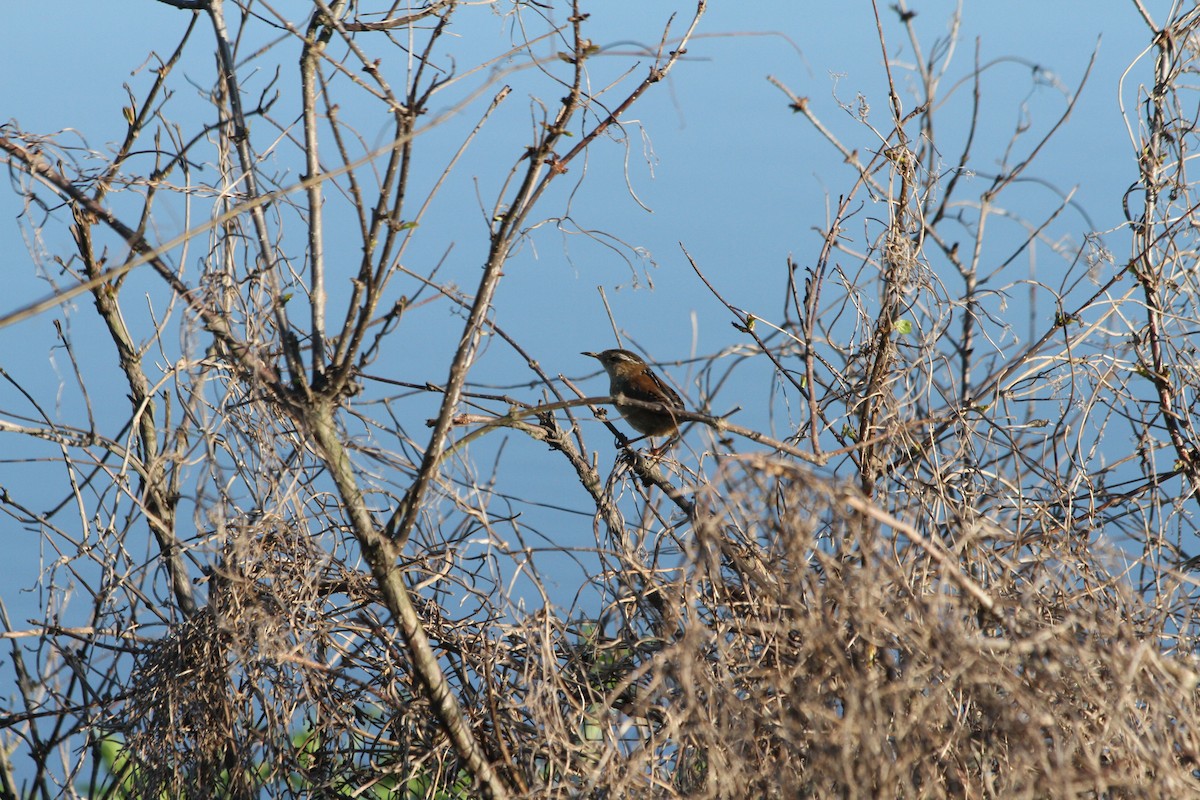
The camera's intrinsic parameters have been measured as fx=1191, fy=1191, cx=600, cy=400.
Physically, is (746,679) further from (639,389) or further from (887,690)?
(639,389)

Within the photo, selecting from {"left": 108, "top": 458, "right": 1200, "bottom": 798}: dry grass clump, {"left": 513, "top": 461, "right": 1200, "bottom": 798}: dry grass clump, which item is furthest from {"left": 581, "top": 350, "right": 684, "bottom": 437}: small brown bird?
{"left": 513, "top": 461, "right": 1200, "bottom": 798}: dry grass clump

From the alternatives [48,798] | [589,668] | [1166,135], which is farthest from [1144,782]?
[48,798]

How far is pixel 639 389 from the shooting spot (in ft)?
11.5

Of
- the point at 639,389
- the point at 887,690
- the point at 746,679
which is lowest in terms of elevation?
the point at 887,690

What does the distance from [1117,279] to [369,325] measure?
184 centimetres

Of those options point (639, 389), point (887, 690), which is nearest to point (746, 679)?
point (887, 690)

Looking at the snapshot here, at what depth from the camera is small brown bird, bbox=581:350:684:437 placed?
3.21 meters

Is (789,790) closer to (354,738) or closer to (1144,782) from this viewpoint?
(1144,782)

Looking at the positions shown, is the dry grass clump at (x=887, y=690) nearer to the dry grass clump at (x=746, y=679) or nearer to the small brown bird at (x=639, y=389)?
the dry grass clump at (x=746, y=679)

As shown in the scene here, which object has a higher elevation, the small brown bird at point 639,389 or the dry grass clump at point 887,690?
the small brown bird at point 639,389

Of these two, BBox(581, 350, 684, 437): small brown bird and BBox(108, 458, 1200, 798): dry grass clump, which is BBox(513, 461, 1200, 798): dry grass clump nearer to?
BBox(108, 458, 1200, 798): dry grass clump

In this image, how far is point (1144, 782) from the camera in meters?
1.78

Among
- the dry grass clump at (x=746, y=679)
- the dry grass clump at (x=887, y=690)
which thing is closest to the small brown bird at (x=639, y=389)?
the dry grass clump at (x=746, y=679)

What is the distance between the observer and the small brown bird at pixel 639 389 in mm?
3207
